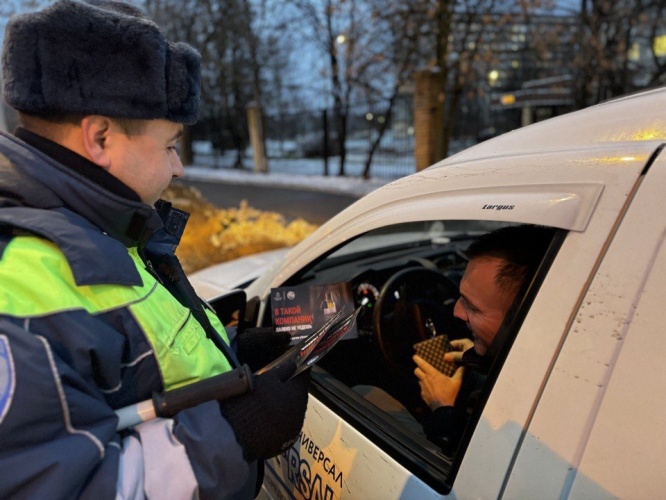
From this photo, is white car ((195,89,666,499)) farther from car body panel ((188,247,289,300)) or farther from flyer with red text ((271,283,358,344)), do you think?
car body panel ((188,247,289,300))

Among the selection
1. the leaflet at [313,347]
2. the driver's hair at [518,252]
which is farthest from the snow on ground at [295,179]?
the leaflet at [313,347]

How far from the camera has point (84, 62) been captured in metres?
0.90

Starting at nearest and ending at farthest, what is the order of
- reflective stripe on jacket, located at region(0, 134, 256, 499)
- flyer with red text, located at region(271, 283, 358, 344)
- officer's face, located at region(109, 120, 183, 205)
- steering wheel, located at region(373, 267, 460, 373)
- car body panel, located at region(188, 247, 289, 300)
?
reflective stripe on jacket, located at region(0, 134, 256, 499)
officer's face, located at region(109, 120, 183, 205)
flyer with red text, located at region(271, 283, 358, 344)
steering wheel, located at region(373, 267, 460, 373)
car body panel, located at region(188, 247, 289, 300)

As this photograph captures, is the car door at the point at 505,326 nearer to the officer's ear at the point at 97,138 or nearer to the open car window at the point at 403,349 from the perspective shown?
the open car window at the point at 403,349

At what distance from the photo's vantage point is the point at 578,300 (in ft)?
2.93

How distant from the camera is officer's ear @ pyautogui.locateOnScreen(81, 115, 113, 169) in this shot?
0.94m

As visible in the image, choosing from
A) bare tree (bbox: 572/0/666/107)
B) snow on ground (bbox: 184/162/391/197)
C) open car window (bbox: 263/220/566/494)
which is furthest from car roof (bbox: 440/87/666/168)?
bare tree (bbox: 572/0/666/107)

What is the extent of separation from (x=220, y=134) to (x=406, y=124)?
42.5ft

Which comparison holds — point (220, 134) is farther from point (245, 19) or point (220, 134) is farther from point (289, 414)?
point (289, 414)

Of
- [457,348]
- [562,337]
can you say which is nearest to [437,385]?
[457,348]

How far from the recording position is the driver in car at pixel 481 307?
1.46m

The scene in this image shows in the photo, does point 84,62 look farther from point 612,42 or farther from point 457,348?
point 612,42

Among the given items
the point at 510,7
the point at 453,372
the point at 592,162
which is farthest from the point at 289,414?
the point at 510,7

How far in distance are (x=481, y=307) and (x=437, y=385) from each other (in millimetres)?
335
